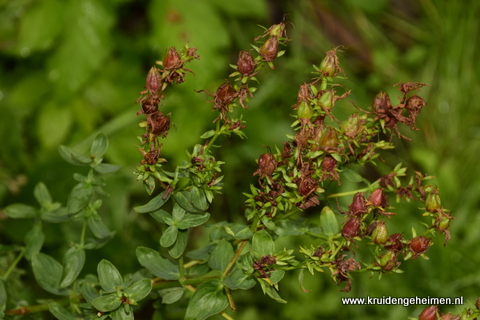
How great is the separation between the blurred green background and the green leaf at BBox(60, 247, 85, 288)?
1.94ft

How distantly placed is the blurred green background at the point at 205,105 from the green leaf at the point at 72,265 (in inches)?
23.3

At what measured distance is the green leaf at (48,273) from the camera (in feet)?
3.42

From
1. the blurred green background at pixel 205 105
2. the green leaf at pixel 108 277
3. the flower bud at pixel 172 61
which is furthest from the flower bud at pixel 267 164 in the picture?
the blurred green background at pixel 205 105

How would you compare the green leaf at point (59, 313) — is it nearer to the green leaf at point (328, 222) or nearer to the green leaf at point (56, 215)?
the green leaf at point (56, 215)

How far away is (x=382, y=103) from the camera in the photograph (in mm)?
833

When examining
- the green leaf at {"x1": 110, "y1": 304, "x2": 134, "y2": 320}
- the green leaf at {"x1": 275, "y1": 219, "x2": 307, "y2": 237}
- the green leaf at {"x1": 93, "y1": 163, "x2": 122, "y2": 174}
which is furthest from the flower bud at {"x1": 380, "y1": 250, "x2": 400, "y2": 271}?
the green leaf at {"x1": 93, "y1": 163, "x2": 122, "y2": 174}

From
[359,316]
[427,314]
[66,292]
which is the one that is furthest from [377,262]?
[359,316]

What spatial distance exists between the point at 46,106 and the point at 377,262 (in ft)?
5.04

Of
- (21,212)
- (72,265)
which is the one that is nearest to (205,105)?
(21,212)

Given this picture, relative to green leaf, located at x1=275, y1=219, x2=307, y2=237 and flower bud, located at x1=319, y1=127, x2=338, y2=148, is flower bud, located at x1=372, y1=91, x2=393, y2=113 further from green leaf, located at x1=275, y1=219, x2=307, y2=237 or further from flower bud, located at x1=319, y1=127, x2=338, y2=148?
green leaf, located at x1=275, y1=219, x2=307, y2=237

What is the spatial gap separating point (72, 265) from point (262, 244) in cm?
38

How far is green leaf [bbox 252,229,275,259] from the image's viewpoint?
2.65 feet

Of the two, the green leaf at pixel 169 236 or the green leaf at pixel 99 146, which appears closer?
the green leaf at pixel 169 236

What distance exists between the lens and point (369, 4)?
2439mm
